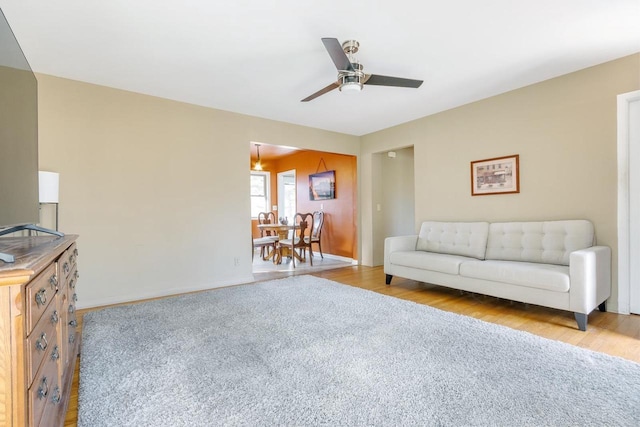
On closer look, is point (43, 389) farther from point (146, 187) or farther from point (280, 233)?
point (280, 233)

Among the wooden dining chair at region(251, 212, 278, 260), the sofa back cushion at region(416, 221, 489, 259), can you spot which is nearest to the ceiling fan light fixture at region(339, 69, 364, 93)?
the sofa back cushion at region(416, 221, 489, 259)

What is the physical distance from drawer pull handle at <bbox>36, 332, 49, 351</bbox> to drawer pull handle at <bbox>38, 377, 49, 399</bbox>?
0.36 feet

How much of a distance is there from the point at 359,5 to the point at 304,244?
4468mm

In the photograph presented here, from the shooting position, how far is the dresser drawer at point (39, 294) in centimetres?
Answer: 97

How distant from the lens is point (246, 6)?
2137 millimetres

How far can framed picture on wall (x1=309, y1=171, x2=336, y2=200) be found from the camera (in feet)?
21.2

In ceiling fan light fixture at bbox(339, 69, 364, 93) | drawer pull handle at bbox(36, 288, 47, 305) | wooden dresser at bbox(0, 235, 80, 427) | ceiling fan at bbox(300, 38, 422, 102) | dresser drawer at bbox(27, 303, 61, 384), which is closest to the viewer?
wooden dresser at bbox(0, 235, 80, 427)

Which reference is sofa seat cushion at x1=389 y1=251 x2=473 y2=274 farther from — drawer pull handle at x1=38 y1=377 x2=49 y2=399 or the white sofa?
drawer pull handle at x1=38 y1=377 x2=49 y2=399

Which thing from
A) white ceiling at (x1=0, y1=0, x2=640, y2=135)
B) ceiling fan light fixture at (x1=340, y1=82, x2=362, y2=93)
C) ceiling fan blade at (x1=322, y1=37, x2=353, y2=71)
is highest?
white ceiling at (x1=0, y1=0, x2=640, y2=135)

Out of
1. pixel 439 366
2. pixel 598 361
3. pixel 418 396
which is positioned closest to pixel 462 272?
pixel 598 361

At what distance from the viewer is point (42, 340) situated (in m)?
1.10

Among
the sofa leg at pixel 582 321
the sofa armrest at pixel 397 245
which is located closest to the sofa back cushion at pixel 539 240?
the sofa leg at pixel 582 321

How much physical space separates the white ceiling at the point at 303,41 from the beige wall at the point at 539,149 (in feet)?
0.75

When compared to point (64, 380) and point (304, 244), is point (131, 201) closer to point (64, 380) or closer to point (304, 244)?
point (64, 380)
